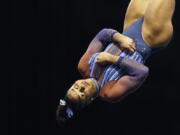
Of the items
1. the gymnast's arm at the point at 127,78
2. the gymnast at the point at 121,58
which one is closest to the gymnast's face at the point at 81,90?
the gymnast at the point at 121,58

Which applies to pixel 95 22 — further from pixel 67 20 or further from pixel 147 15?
pixel 147 15

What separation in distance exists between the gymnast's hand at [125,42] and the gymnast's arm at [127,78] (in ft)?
0.25

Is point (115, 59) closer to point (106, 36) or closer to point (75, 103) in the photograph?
point (106, 36)

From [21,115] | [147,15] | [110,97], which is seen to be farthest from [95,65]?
[21,115]

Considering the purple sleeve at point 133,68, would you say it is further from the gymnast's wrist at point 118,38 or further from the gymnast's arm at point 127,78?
the gymnast's wrist at point 118,38

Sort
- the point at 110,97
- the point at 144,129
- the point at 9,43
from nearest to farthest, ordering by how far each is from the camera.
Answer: the point at 110,97, the point at 9,43, the point at 144,129

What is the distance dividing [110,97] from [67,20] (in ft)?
3.51

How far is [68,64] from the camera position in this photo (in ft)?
12.2

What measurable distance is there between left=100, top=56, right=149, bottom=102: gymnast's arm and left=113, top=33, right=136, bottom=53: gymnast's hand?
78 mm

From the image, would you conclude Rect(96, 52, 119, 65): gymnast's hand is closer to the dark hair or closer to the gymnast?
the gymnast

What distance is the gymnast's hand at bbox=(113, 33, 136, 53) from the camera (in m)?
2.80

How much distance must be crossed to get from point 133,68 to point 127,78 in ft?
0.21

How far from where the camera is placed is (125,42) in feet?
9.20

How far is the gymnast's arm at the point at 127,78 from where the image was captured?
2.73 metres
